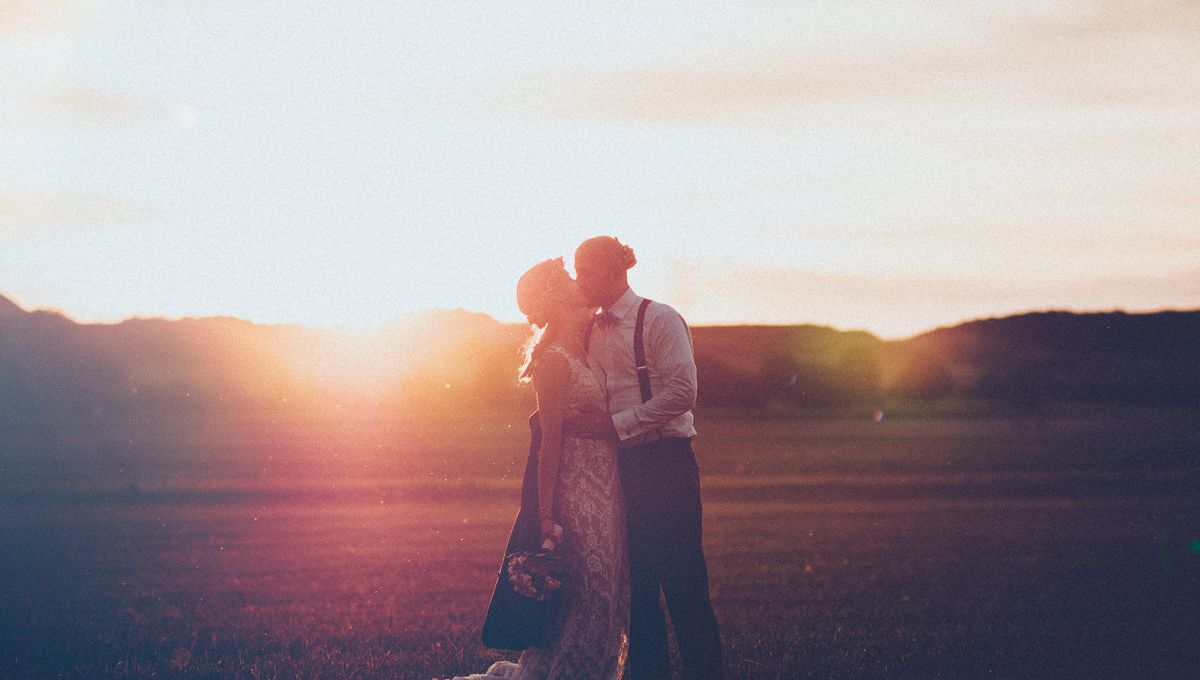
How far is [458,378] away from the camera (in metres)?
47.2

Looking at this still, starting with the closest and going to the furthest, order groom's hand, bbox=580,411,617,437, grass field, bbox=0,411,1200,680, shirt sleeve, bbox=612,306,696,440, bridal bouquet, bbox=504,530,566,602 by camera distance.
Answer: bridal bouquet, bbox=504,530,566,602
shirt sleeve, bbox=612,306,696,440
groom's hand, bbox=580,411,617,437
grass field, bbox=0,411,1200,680

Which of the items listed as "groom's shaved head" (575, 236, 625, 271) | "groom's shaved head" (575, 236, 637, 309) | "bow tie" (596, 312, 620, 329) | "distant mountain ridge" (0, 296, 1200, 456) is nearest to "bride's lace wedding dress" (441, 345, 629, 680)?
"bow tie" (596, 312, 620, 329)

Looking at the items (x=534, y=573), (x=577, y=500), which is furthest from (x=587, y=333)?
(x=534, y=573)

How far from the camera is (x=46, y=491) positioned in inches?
752

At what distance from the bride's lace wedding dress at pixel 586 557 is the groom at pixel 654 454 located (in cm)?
9

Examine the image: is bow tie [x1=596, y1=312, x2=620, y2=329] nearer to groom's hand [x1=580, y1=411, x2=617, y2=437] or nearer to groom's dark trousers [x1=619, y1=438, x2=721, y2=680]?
groom's hand [x1=580, y1=411, x2=617, y2=437]

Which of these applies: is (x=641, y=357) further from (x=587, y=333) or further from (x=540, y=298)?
(x=540, y=298)

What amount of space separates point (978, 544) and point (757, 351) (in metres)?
38.5

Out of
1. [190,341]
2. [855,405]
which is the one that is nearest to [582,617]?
[855,405]

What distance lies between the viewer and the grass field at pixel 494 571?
7250mm

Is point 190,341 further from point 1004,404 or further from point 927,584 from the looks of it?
point 927,584

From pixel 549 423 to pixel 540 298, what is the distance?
1.92 ft

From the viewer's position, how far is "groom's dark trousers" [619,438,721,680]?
5.54 meters

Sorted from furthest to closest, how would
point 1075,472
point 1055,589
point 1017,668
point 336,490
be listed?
point 1075,472, point 336,490, point 1055,589, point 1017,668
